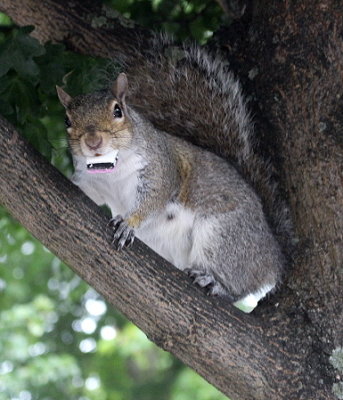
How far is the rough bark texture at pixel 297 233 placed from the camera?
201 cm

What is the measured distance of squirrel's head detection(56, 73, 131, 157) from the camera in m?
2.21

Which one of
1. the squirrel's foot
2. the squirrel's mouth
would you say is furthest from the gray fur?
the squirrel's mouth

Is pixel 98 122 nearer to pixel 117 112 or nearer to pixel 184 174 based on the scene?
pixel 117 112

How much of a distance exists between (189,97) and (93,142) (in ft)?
1.98

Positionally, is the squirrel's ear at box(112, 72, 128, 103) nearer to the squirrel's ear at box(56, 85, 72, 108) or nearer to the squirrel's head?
the squirrel's head

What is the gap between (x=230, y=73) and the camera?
259 centimetres

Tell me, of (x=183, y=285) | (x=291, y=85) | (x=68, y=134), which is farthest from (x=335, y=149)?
(x=68, y=134)

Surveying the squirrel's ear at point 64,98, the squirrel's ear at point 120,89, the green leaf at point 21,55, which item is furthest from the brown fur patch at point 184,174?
the green leaf at point 21,55

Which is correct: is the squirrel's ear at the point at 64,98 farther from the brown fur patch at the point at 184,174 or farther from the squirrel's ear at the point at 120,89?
the brown fur patch at the point at 184,174

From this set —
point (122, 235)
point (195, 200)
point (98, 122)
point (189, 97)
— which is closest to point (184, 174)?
point (195, 200)

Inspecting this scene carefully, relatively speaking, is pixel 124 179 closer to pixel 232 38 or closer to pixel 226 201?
pixel 226 201

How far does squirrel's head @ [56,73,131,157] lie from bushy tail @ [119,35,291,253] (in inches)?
12.2

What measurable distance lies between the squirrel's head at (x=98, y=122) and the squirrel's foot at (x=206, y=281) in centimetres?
44

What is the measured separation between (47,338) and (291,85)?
3433 millimetres
